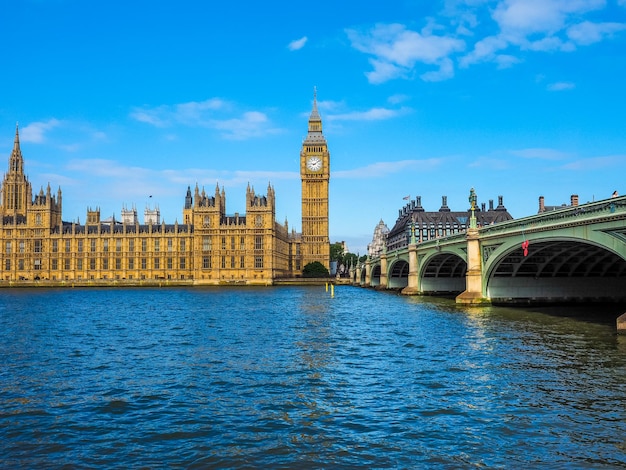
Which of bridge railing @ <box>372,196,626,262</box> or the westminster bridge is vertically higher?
bridge railing @ <box>372,196,626,262</box>

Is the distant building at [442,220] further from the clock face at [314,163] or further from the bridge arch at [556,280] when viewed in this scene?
the bridge arch at [556,280]

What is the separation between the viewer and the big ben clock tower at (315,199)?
171 metres

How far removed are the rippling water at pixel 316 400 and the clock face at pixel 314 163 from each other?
146 metres

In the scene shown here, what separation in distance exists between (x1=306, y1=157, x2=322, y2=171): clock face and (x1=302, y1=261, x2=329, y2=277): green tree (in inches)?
1234

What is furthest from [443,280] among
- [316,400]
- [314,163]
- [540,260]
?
[314,163]

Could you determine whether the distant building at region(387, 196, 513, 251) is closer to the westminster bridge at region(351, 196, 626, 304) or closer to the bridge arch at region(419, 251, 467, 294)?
the bridge arch at region(419, 251, 467, 294)

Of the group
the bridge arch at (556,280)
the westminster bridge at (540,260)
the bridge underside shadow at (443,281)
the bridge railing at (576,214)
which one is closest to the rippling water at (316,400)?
the bridge railing at (576,214)

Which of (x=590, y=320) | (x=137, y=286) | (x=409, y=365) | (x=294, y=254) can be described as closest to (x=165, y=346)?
(x=409, y=365)

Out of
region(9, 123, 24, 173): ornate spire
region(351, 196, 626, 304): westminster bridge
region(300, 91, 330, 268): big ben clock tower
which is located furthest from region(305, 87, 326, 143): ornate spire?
region(351, 196, 626, 304): westminster bridge

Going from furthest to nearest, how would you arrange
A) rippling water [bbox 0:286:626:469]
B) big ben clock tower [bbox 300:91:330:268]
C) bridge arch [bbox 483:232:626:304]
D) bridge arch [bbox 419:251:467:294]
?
1. big ben clock tower [bbox 300:91:330:268]
2. bridge arch [bbox 419:251:467:294]
3. bridge arch [bbox 483:232:626:304]
4. rippling water [bbox 0:286:626:469]

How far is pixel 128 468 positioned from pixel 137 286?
430ft

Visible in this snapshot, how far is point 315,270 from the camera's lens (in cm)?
16100

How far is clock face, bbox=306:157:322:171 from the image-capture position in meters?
176

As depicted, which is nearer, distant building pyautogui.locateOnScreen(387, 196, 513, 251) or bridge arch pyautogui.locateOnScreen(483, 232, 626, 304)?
bridge arch pyautogui.locateOnScreen(483, 232, 626, 304)
